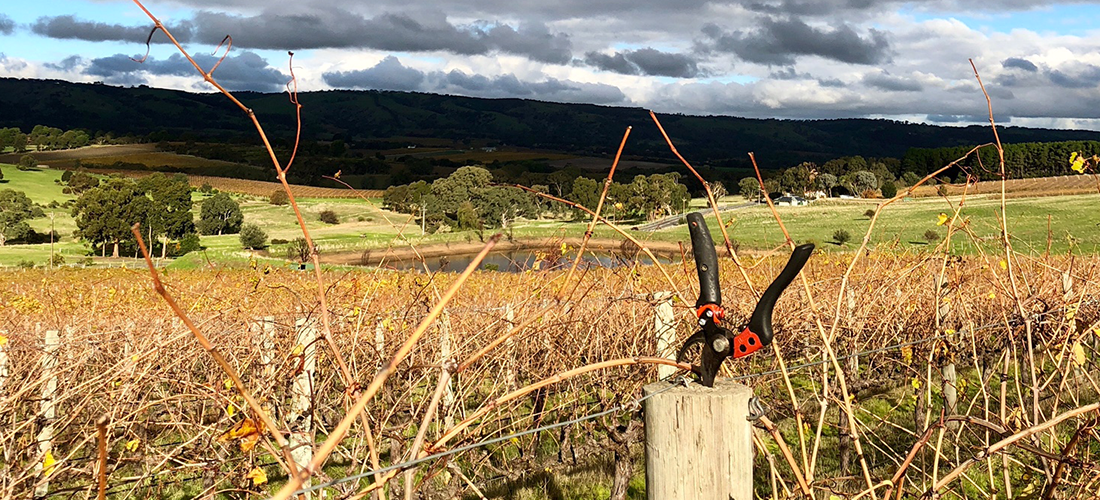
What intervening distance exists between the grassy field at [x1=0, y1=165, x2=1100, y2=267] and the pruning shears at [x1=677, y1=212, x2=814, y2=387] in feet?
70.0

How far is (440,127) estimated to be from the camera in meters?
182

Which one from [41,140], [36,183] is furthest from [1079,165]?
[41,140]

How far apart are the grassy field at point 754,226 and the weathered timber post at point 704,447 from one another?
21.5 meters

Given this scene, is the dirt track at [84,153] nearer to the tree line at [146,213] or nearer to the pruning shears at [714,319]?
the tree line at [146,213]

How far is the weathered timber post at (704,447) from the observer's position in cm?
165

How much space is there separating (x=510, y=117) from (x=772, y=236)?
165825 millimetres

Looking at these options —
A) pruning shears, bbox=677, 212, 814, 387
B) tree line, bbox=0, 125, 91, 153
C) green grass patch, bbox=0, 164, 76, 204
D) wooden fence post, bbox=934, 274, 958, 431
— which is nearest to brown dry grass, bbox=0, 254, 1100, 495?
wooden fence post, bbox=934, 274, 958, 431

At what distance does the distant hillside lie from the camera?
149 meters

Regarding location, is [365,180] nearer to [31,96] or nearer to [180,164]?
[180,164]

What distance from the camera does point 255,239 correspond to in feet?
165

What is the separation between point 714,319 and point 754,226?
46.8 m

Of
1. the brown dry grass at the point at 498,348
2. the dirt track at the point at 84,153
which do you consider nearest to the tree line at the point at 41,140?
the dirt track at the point at 84,153

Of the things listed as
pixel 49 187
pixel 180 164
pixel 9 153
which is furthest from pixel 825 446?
pixel 9 153

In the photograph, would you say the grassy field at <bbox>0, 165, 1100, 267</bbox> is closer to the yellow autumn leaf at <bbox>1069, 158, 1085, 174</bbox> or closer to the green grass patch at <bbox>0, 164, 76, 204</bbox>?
the green grass patch at <bbox>0, 164, 76, 204</bbox>
